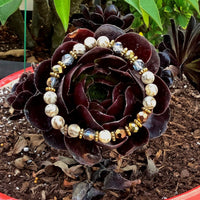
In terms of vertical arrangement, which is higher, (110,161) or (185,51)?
(185,51)

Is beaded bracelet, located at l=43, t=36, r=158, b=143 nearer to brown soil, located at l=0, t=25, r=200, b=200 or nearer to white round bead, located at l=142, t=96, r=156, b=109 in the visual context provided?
white round bead, located at l=142, t=96, r=156, b=109

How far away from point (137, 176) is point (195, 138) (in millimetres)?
158

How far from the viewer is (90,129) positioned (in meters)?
0.40

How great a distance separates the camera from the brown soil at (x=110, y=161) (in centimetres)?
52

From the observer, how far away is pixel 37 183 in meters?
0.54

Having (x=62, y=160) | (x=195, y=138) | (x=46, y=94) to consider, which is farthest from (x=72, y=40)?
(x=195, y=138)

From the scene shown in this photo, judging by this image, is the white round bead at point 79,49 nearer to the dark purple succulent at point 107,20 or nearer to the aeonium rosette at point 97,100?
the aeonium rosette at point 97,100

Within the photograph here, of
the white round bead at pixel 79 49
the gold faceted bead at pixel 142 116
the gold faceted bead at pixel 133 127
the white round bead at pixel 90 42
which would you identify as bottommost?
the gold faceted bead at pixel 133 127

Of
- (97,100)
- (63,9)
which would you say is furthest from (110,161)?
(63,9)

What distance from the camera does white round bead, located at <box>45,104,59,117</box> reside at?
40cm

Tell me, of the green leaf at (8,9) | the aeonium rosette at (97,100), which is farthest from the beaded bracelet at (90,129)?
the green leaf at (8,9)

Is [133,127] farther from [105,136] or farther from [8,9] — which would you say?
[8,9]

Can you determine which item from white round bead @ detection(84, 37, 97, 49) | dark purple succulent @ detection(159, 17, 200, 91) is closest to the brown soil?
dark purple succulent @ detection(159, 17, 200, 91)

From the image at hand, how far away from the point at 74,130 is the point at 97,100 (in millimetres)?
63
